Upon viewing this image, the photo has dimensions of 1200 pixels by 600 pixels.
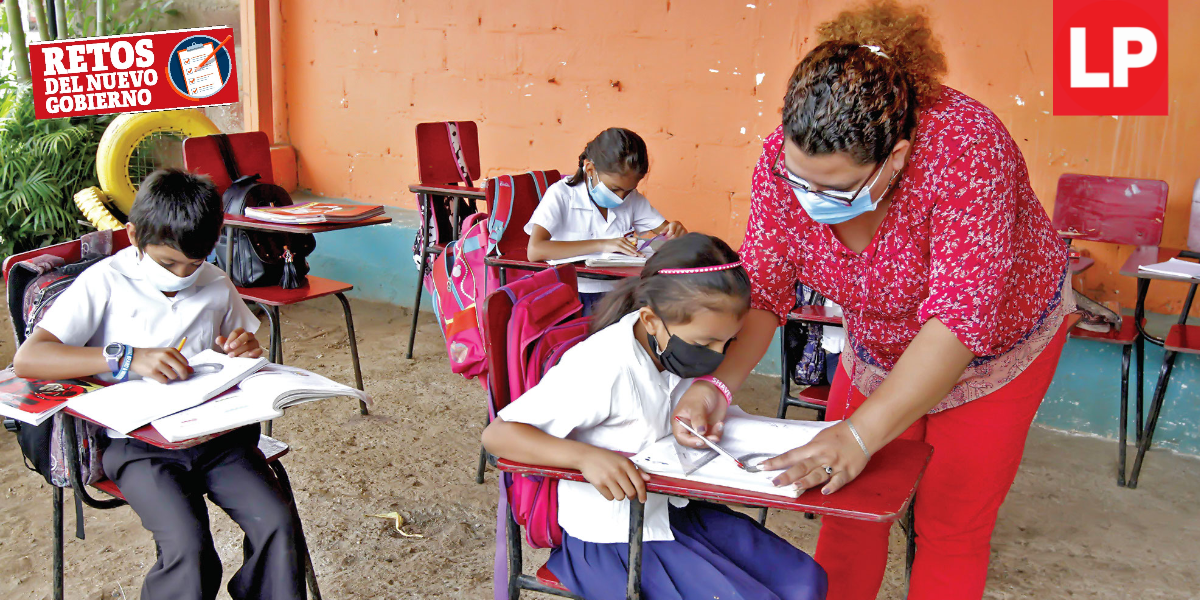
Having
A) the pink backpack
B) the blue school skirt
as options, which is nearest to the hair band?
the blue school skirt

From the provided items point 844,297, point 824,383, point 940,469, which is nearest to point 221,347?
point 844,297

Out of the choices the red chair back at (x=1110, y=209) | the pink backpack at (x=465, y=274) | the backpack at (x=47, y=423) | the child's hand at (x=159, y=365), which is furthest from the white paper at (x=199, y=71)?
the red chair back at (x=1110, y=209)

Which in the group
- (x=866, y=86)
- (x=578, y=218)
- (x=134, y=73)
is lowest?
(x=578, y=218)

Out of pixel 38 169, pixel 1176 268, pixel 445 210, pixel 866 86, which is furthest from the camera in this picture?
pixel 38 169

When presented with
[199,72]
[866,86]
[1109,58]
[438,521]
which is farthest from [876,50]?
[199,72]

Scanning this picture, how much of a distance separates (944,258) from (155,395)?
4.58 ft

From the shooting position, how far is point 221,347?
6.38ft

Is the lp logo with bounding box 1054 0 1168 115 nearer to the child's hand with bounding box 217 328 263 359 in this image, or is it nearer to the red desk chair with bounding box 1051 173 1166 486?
the red desk chair with bounding box 1051 173 1166 486

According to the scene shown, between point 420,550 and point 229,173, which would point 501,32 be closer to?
point 229,173

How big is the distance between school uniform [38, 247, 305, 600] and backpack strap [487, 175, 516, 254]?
1.31 metres

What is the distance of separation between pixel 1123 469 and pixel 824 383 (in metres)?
1.33

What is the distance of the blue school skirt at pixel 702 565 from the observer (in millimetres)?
1437

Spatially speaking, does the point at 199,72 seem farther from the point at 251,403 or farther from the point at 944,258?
the point at 944,258

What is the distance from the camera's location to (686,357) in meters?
1.57
